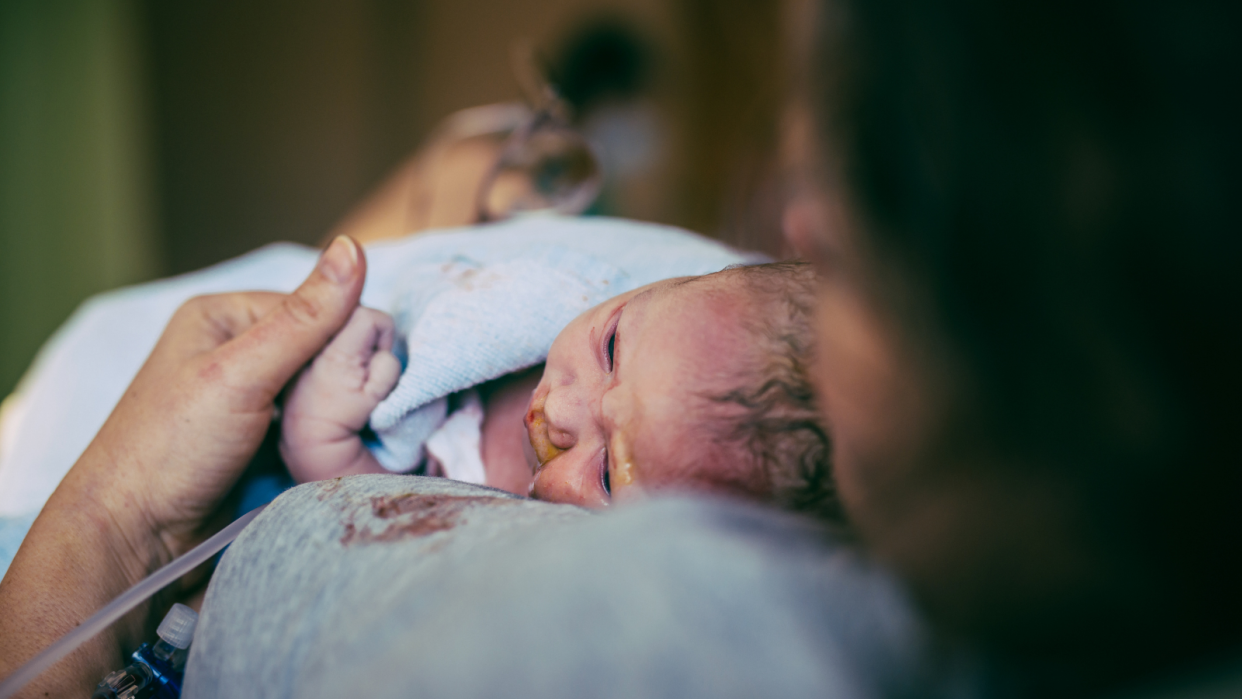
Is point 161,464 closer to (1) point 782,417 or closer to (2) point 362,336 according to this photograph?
(2) point 362,336

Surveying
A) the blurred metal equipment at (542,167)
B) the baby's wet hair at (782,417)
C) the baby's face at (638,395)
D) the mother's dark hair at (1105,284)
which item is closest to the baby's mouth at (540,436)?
the baby's face at (638,395)

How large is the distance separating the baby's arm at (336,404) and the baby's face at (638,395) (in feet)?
0.63

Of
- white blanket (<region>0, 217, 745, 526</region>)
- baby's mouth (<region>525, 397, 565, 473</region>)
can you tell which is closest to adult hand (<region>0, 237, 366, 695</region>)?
white blanket (<region>0, 217, 745, 526</region>)

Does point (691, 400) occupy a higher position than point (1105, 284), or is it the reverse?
point (1105, 284)

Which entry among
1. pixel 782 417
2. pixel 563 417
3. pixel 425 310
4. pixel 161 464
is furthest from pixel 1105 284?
pixel 161 464

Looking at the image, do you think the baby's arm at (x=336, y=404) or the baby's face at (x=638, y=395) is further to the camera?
the baby's arm at (x=336, y=404)

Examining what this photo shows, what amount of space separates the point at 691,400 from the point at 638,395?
5 centimetres

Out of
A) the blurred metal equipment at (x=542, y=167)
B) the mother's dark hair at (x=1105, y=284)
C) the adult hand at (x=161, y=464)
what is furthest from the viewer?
the blurred metal equipment at (x=542, y=167)

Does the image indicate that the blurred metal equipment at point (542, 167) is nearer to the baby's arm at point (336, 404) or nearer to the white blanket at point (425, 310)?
the white blanket at point (425, 310)

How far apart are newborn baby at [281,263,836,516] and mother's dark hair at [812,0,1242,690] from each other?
0.15m

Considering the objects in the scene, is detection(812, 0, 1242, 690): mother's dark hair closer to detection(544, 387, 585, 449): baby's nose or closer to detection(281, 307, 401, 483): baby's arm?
detection(544, 387, 585, 449): baby's nose

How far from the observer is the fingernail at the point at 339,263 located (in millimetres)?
681

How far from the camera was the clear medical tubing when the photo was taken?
0.43 metres

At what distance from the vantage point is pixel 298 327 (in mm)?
665
